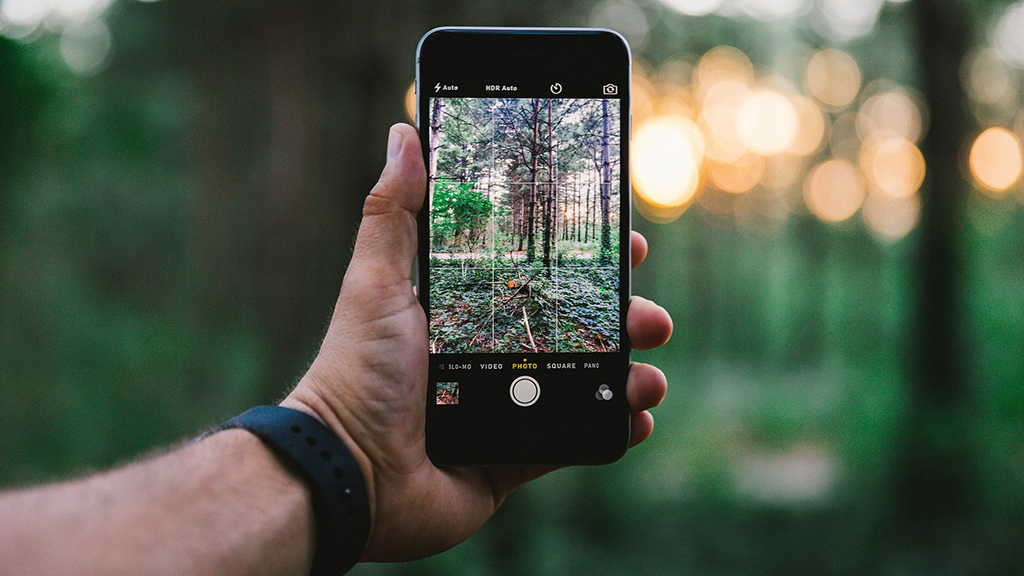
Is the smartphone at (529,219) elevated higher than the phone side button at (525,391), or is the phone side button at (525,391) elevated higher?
the smartphone at (529,219)

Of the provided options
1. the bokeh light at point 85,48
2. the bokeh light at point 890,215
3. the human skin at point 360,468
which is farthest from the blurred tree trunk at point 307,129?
the bokeh light at point 890,215

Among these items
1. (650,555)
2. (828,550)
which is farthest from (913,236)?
(650,555)

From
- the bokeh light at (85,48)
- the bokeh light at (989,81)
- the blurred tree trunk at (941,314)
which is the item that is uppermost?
the bokeh light at (85,48)

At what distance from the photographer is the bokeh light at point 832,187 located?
3.60m

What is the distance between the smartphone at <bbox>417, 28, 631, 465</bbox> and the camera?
1.18 metres

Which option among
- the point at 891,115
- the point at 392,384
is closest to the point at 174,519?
the point at 392,384

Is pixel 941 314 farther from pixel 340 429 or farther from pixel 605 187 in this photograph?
pixel 340 429

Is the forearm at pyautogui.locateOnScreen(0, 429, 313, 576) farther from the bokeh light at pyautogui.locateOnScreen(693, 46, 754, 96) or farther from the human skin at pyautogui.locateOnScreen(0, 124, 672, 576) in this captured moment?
the bokeh light at pyautogui.locateOnScreen(693, 46, 754, 96)

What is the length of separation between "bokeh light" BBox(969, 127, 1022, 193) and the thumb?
3716mm

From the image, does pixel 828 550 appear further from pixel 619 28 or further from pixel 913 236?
pixel 619 28

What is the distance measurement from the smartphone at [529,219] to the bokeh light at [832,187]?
2.87m

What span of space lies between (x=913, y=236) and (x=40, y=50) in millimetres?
5245

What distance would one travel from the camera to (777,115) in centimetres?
356

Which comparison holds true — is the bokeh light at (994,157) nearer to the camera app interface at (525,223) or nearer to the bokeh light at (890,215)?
the bokeh light at (890,215)
